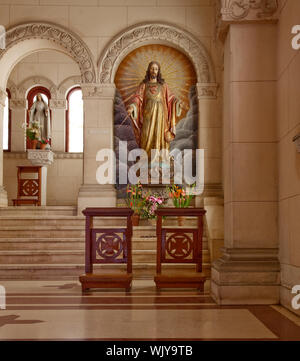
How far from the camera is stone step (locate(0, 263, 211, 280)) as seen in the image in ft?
25.1

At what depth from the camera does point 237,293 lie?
5.00 metres

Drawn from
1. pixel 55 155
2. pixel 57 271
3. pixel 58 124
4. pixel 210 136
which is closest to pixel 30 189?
pixel 55 155

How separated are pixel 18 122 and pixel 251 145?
38.3ft

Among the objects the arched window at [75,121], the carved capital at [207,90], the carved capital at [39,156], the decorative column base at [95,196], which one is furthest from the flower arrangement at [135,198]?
the arched window at [75,121]

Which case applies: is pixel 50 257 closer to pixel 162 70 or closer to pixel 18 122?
pixel 162 70

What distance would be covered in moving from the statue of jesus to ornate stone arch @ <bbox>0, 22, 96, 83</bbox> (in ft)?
3.93

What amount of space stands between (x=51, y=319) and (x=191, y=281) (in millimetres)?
2301

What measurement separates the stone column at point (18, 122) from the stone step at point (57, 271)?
823 cm

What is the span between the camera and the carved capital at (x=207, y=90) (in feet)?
37.8

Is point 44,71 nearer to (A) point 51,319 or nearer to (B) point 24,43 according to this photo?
(B) point 24,43

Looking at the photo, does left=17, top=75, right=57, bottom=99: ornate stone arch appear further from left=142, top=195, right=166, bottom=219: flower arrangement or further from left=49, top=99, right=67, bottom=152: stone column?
left=142, top=195, right=166, bottom=219: flower arrangement

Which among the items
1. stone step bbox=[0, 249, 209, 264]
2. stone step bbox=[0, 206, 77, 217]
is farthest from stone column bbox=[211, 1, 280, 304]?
stone step bbox=[0, 206, 77, 217]

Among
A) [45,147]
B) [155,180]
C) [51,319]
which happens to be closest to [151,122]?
[155,180]

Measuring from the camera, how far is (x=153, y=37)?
11656 mm
